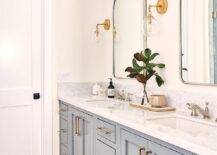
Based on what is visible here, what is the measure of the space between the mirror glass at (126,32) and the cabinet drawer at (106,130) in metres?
0.83

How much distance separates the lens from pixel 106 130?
2.11 meters

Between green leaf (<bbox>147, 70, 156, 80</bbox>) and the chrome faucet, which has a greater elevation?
green leaf (<bbox>147, 70, 156, 80</bbox>)

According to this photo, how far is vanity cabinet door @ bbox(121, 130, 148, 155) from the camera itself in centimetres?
166

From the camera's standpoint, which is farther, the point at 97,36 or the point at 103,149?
the point at 97,36

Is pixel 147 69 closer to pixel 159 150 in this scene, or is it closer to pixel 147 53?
pixel 147 53

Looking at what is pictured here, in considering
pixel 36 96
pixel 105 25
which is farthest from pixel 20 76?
pixel 105 25

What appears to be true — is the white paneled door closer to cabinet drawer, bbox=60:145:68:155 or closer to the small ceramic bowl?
cabinet drawer, bbox=60:145:68:155

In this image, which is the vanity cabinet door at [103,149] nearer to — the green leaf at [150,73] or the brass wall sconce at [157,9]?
the green leaf at [150,73]

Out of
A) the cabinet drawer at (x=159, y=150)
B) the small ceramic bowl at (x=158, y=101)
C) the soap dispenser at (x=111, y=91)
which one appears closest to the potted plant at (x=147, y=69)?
the small ceramic bowl at (x=158, y=101)

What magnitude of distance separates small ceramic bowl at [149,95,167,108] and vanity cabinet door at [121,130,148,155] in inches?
17.7

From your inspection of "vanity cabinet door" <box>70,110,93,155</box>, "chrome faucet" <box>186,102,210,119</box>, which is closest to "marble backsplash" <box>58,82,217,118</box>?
"chrome faucet" <box>186,102,210,119</box>

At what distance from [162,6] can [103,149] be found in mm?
1220

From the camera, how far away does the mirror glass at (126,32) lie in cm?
267

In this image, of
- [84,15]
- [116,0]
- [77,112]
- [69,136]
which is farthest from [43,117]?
[116,0]
